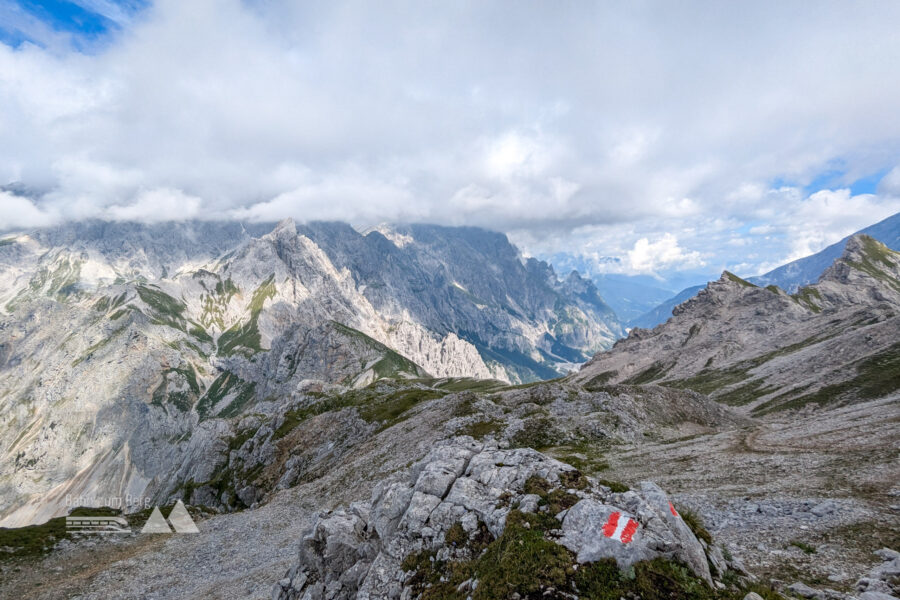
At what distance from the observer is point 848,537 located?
19.4 meters

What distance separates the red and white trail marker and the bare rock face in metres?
0.04

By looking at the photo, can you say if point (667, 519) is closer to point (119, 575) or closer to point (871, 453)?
point (871, 453)

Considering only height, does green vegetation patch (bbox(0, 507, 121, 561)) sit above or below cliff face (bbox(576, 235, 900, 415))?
above

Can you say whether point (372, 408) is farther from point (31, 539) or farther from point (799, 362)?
point (799, 362)

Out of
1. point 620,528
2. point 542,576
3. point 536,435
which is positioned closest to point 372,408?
point 536,435

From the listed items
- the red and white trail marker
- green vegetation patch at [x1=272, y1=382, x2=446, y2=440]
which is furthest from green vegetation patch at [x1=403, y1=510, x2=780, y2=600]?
green vegetation patch at [x1=272, y1=382, x2=446, y2=440]

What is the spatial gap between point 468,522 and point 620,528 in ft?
27.7

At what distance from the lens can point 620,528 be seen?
49.7ft

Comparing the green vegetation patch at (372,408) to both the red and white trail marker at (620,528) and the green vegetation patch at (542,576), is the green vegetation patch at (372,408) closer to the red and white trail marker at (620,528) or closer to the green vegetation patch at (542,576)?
the green vegetation patch at (542,576)

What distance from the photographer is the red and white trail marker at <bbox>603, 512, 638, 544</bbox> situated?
14800 mm

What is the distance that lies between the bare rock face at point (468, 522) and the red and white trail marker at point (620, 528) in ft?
0.12

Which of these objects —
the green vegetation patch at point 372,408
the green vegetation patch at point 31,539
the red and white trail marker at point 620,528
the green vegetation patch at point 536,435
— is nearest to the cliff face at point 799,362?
the green vegetation patch at point 536,435

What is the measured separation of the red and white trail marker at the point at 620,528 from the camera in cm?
1480

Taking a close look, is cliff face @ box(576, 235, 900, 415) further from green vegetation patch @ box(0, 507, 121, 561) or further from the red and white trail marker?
green vegetation patch @ box(0, 507, 121, 561)
